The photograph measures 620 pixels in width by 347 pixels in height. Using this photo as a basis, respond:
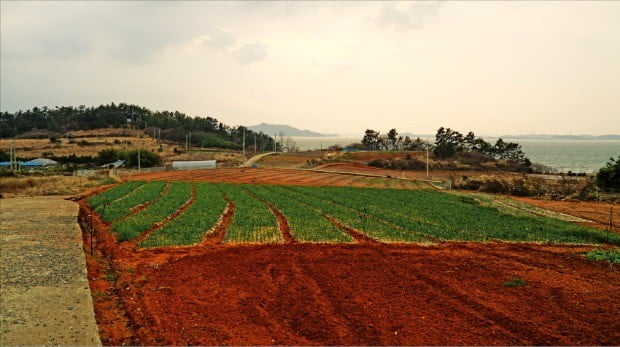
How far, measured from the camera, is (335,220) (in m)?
24.8

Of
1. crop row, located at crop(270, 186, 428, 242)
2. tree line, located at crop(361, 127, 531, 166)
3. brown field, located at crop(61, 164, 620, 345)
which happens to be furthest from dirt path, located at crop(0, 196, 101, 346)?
tree line, located at crop(361, 127, 531, 166)

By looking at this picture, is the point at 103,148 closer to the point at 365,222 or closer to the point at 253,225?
the point at 253,225

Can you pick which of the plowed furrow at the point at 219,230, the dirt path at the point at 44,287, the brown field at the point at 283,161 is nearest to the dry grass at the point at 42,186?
the dirt path at the point at 44,287

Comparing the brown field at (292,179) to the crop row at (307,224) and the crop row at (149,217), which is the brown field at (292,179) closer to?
the crop row at (307,224)

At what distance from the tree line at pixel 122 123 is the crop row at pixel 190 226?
109 metres

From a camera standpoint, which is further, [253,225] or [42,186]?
[42,186]

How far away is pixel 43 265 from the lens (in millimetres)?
14109

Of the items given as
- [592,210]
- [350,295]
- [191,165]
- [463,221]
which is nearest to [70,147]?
[191,165]

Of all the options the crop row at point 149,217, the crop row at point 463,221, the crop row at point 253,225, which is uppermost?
the crop row at point 149,217

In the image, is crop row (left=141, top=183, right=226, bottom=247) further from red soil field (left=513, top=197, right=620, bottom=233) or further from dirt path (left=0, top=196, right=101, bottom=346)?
red soil field (left=513, top=197, right=620, bottom=233)

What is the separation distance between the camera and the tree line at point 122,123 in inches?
5773

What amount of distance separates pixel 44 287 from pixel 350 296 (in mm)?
9069

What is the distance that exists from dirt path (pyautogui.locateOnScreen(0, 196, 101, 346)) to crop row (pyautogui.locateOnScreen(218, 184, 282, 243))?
6.83 meters

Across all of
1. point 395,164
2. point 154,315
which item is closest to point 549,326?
point 154,315
